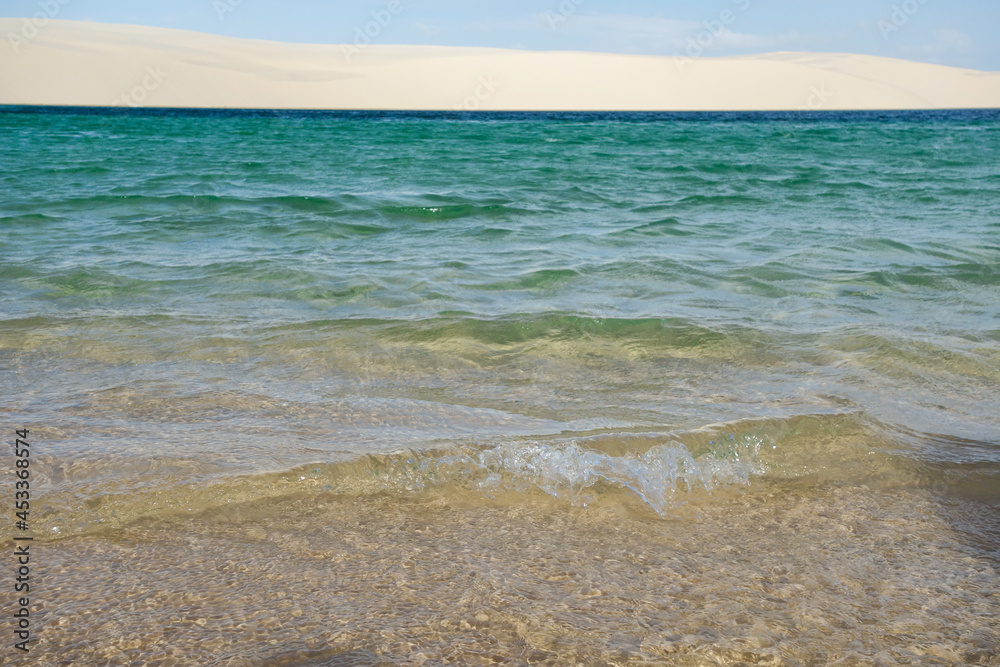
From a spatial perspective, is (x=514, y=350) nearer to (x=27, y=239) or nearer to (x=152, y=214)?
(x=27, y=239)

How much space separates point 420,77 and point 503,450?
76.9 m

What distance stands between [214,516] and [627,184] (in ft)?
37.2

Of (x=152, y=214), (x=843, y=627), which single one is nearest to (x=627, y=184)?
(x=152, y=214)

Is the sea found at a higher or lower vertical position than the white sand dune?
lower

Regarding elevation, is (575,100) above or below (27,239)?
above

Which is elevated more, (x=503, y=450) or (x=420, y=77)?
(x=420, y=77)

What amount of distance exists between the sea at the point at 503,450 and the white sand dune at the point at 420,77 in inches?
2359

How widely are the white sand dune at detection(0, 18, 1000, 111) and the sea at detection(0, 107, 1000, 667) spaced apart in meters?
59.9

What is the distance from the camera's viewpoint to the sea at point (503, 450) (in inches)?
78.0

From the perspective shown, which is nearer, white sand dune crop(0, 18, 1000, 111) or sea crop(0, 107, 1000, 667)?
sea crop(0, 107, 1000, 667)

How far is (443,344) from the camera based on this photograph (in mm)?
4480

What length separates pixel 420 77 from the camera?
75.4 m

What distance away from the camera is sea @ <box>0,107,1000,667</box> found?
1981mm

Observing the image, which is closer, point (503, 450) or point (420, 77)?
point (503, 450)
